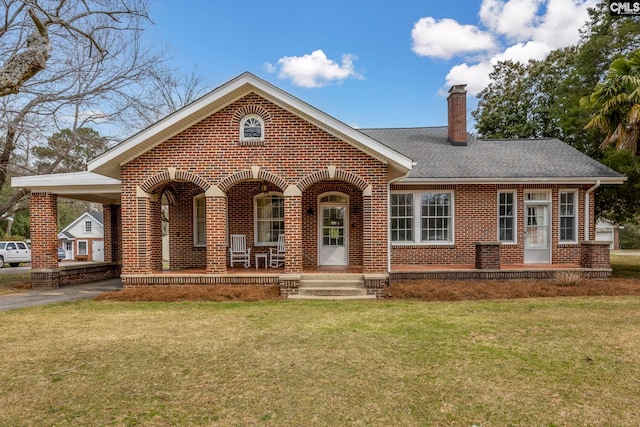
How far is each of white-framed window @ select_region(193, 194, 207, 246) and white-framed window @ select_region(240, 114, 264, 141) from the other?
144 inches

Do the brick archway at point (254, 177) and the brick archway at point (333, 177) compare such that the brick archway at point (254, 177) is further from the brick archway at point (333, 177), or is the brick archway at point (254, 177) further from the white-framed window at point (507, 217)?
the white-framed window at point (507, 217)

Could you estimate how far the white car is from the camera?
2384 cm

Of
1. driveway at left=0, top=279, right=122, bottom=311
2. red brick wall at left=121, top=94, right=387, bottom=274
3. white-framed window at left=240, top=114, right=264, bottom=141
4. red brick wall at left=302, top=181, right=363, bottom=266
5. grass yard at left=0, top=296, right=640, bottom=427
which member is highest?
white-framed window at left=240, top=114, right=264, bottom=141

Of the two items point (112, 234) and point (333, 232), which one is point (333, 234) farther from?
point (112, 234)

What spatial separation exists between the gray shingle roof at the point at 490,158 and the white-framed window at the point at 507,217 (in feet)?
2.69

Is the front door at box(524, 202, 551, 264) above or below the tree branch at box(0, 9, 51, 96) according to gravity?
below

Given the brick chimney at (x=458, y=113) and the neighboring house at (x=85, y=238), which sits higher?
the brick chimney at (x=458, y=113)

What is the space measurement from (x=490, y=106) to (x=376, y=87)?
9.31m

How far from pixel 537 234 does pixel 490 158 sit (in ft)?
10.5

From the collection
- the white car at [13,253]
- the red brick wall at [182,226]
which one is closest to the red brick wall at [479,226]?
the red brick wall at [182,226]

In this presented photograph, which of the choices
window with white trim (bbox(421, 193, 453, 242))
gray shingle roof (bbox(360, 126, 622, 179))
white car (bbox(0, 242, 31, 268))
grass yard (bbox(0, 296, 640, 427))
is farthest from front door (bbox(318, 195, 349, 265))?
white car (bbox(0, 242, 31, 268))

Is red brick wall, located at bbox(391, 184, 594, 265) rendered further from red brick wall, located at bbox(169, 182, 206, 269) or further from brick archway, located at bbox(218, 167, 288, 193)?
red brick wall, located at bbox(169, 182, 206, 269)

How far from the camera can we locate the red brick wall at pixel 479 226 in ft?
40.9

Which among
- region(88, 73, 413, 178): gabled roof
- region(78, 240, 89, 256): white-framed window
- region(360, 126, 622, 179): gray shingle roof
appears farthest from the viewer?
region(78, 240, 89, 256): white-framed window
